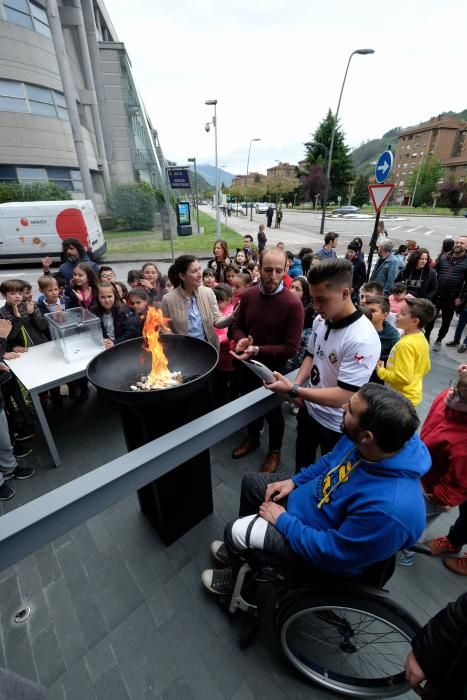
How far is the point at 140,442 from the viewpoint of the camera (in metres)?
2.34

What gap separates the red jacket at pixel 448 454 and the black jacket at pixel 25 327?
4.12 metres

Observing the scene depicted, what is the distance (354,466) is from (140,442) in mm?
1533

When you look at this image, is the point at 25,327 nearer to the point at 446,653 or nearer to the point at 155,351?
the point at 155,351

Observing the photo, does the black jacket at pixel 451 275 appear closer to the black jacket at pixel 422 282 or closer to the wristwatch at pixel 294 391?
the black jacket at pixel 422 282

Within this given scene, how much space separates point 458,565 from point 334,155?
164 feet

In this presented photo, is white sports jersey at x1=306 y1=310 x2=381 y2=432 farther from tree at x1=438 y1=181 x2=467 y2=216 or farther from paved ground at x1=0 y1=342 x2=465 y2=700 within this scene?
tree at x1=438 y1=181 x2=467 y2=216

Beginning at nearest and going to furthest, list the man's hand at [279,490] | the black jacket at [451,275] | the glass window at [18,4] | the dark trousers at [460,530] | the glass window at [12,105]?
1. the man's hand at [279,490]
2. the dark trousers at [460,530]
3. the black jacket at [451,275]
4. the glass window at [18,4]
5. the glass window at [12,105]

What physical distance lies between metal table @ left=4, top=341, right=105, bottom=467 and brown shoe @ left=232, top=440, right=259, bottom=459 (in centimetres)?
177

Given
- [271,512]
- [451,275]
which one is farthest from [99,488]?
[451,275]

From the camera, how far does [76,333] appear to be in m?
3.56

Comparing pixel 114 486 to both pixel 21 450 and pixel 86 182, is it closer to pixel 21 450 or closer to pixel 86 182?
pixel 21 450

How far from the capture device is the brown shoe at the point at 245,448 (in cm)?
330

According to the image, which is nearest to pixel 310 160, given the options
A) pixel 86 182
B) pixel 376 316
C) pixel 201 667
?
pixel 86 182

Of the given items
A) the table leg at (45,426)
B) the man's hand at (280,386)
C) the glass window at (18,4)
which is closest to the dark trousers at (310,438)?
the man's hand at (280,386)
